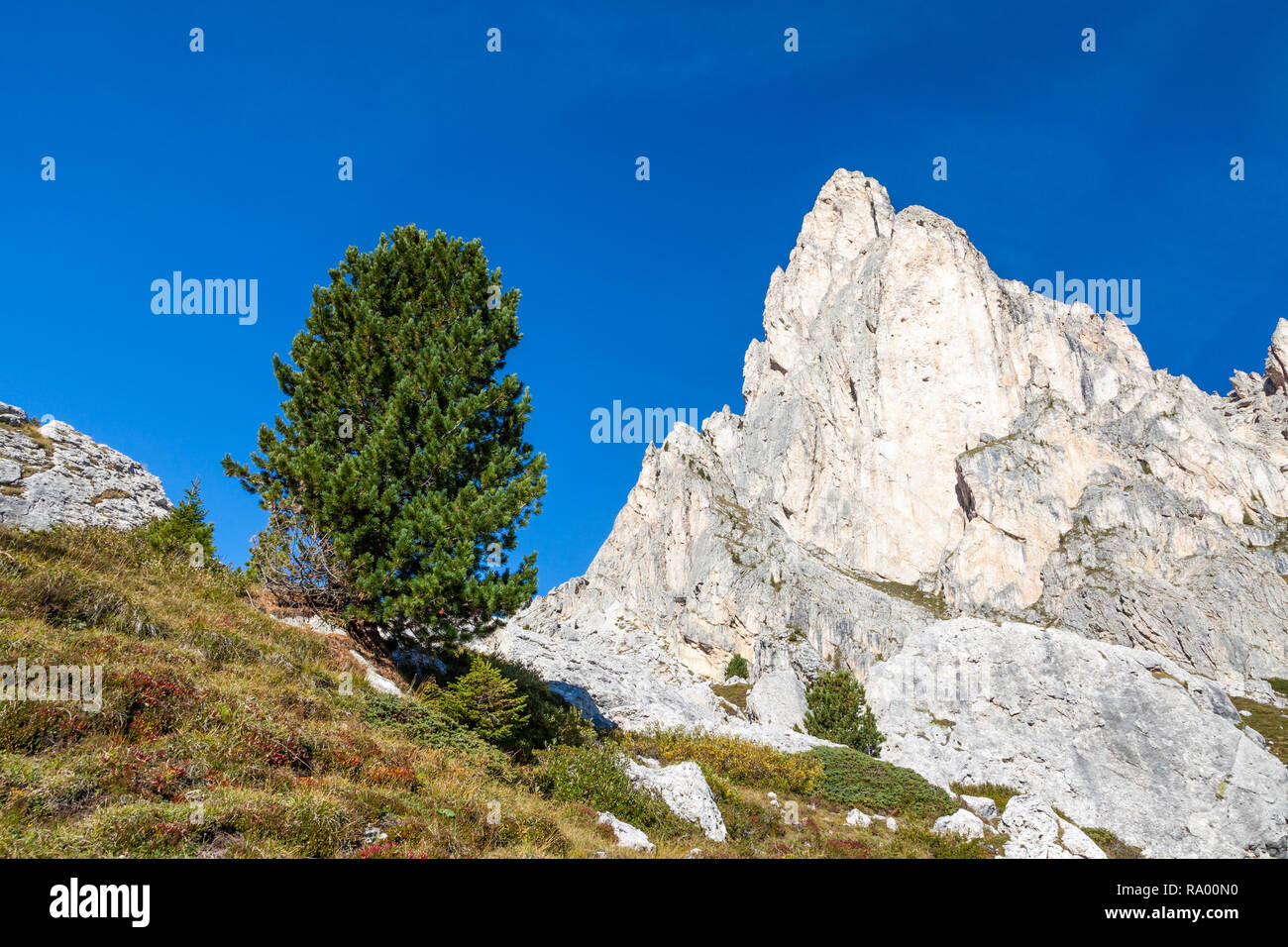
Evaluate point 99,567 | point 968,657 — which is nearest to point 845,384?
point 968,657

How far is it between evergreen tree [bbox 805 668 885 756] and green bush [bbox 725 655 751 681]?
8671 cm

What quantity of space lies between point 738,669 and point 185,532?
119 m

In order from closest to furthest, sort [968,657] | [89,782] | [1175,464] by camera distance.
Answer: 1. [89,782]
2. [968,657]
3. [1175,464]

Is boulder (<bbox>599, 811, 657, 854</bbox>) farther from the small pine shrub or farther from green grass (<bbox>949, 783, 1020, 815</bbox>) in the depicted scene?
green grass (<bbox>949, 783, 1020, 815</bbox>)

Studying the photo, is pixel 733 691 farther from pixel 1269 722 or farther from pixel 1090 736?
pixel 1090 736

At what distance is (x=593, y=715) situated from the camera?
27469 millimetres

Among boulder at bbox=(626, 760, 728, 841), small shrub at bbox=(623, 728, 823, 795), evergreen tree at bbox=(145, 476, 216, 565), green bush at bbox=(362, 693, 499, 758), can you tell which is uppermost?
evergreen tree at bbox=(145, 476, 216, 565)

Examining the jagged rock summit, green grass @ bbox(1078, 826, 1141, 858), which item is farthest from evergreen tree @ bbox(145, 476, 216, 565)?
the jagged rock summit

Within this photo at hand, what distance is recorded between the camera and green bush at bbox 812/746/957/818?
2412cm

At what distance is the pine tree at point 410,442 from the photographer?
1506 cm

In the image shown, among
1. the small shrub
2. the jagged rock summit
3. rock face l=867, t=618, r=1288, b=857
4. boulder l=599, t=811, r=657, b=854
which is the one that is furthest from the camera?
the jagged rock summit

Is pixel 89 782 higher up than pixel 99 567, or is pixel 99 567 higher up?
pixel 99 567
